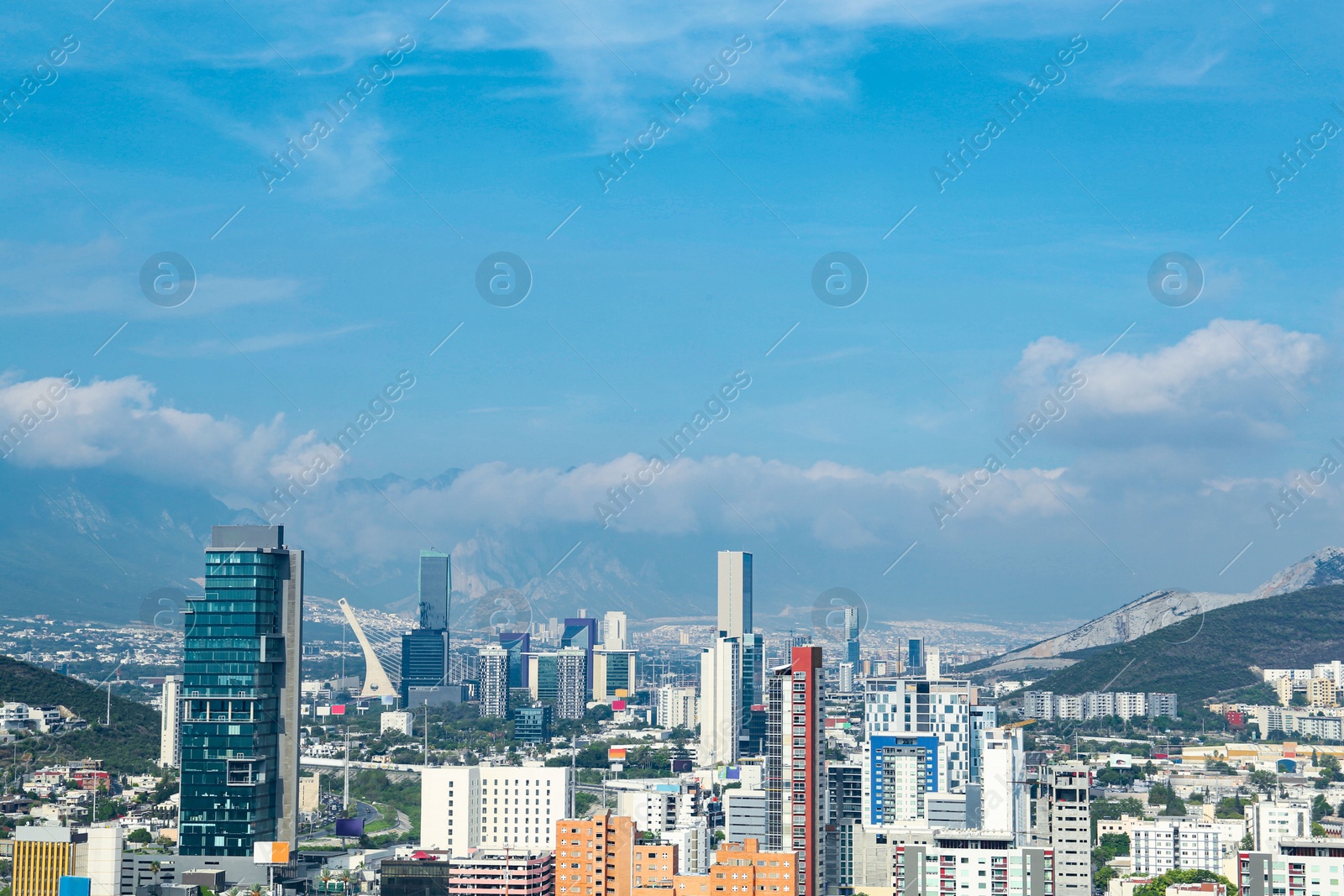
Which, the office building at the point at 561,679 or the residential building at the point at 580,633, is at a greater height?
the residential building at the point at 580,633

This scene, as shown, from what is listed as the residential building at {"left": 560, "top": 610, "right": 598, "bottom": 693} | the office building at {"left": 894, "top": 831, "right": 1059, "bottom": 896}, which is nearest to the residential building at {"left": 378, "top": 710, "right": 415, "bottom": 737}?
the residential building at {"left": 560, "top": 610, "right": 598, "bottom": 693}

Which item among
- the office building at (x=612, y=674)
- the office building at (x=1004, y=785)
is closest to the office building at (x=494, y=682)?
the office building at (x=612, y=674)

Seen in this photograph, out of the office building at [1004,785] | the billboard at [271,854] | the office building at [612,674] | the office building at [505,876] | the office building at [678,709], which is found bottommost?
the billboard at [271,854]

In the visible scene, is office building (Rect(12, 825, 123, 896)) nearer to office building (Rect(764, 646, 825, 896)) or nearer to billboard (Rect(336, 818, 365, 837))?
office building (Rect(764, 646, 825, 896))

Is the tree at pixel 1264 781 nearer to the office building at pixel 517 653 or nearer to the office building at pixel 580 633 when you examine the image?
the office building at pixel 517 653

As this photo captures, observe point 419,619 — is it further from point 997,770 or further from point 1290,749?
point 997,770

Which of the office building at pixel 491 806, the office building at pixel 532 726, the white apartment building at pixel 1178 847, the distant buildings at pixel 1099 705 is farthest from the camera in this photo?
the distant buildings at pixel 1099 705

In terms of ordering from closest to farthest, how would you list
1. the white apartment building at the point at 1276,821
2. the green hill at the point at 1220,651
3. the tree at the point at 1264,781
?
the white apartment building at the point at 1276,821 → the tree at the point at 1264,781 → the green hill at the point at 1220,651
